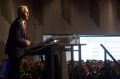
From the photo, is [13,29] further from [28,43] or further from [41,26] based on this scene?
[41,26]

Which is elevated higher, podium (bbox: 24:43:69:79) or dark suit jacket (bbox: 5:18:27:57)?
dark suit jacket (bbox: 5:18:27:57)

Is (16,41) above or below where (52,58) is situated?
above

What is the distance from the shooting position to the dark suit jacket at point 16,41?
353 centimetres

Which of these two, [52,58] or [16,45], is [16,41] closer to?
[16,45]

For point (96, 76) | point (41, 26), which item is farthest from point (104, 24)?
point (96, 76)

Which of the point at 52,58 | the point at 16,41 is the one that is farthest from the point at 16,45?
the point at 52,58

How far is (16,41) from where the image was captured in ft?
11.6

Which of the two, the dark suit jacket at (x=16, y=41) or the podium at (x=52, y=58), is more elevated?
the dark suit jacket at (x=16, y=41)

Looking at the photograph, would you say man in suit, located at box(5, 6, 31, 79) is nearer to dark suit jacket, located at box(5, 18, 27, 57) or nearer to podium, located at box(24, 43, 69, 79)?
dark suit jacket, located at box(5, 18, 27, 57)

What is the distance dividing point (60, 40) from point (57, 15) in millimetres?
7521

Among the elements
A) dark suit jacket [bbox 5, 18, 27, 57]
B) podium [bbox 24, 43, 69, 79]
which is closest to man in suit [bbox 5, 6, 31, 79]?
dark suit jacket [bbox 5, 18, 27, 57]

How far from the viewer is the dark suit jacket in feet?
11.6

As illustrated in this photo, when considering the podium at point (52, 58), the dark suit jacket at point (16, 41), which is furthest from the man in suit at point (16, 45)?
the podium at point (52, 58)

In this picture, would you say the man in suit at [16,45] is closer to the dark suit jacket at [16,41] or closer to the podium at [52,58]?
the dark suit jacket at [16,41]
